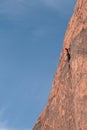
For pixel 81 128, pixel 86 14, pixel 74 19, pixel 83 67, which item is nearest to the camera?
pixel 81 128

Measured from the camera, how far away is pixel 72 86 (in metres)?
45.9

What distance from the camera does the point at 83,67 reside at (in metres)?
44.0

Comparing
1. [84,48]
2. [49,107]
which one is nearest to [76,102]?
[84,48]

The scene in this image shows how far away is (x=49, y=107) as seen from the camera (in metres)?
52.2

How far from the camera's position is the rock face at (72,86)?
43031mm

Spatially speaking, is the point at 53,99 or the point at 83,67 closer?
the point at 83,67

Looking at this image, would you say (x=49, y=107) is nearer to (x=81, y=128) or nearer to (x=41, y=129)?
(x=41, y=129)

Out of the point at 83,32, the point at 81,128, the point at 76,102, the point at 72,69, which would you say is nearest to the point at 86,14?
the point at 83,32

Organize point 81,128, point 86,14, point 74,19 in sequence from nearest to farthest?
point 81,128 → point 86,14 → point 74,19

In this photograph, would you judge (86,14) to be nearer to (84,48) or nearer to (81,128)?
(84,48)

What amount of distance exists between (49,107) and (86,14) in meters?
12.9

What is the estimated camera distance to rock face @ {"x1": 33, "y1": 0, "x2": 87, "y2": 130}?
1694 inches

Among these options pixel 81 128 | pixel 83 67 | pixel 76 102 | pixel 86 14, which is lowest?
pixel 81 128

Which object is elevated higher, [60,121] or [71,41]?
[71,41]
